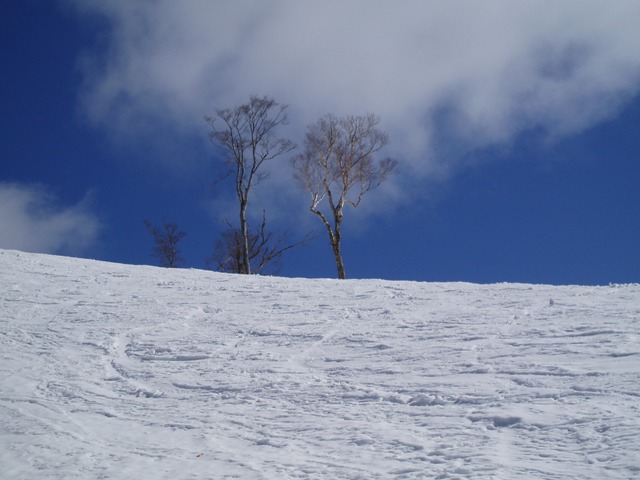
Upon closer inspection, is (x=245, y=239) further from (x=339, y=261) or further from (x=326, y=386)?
(x=326, y=386)

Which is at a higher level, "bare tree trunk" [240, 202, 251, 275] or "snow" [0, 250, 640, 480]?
"bare tree trunk" [240, 202, 251, 275]

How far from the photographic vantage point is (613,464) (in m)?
3.08

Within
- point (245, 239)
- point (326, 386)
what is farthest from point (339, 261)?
point (326, 386)

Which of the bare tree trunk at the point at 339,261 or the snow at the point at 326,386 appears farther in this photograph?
the bare tree trunk at the point at 339,261

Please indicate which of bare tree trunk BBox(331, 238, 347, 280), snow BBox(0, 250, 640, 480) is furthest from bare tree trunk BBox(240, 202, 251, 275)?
snow BBox(0, 250, 640, 480)

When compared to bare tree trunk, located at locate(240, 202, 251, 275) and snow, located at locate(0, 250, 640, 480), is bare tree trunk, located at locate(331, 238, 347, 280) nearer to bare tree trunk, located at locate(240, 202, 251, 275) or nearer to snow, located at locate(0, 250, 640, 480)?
bare tree trunk, located at locate(240, 202, 251, 275)

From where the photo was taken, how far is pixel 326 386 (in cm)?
486

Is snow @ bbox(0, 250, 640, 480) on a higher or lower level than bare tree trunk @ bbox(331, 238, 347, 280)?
lower

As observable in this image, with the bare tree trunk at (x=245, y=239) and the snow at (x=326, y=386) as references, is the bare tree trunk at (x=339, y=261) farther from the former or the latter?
the snow at (x=326, y=386)

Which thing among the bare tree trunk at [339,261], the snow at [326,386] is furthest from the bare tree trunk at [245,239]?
the snow at [326,386]

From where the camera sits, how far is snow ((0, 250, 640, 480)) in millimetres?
3393

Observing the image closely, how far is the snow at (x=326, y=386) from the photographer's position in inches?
134

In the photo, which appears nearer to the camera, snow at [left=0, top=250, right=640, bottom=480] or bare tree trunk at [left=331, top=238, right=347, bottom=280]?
snow at [left=0, top=250, right=640, bottom=480]

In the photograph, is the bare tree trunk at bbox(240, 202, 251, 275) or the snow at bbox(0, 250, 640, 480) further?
the bare tree trunk at bbox(240, 202, 251, 275)
